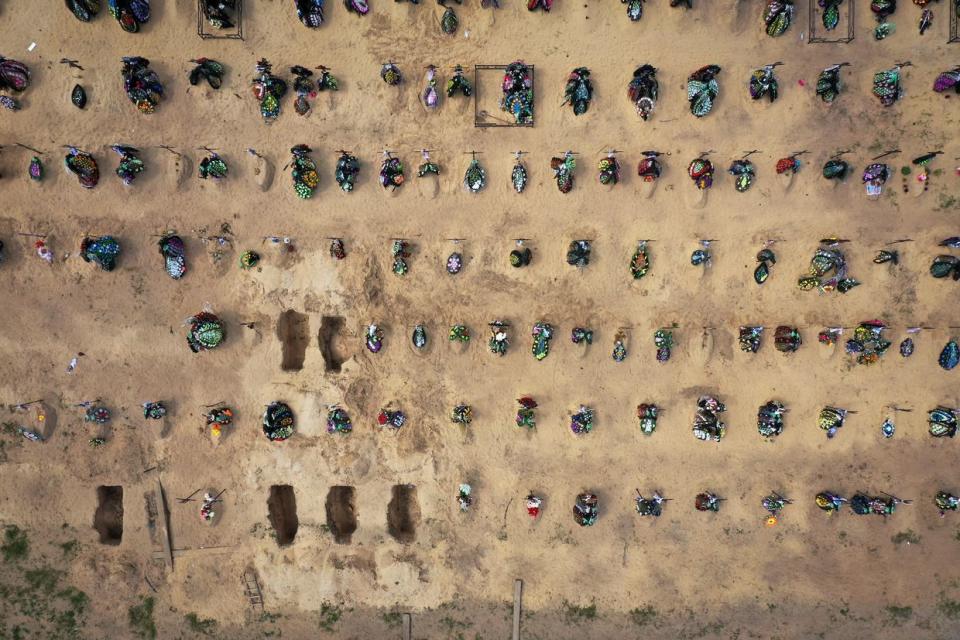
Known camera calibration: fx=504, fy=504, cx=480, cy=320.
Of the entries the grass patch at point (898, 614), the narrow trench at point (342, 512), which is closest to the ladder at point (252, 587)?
the narrow trench at point (342, 512)

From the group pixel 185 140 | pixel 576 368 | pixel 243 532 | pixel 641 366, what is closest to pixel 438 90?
pixel 185 140

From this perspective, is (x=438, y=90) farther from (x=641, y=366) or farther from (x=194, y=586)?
(x=194, y=586)

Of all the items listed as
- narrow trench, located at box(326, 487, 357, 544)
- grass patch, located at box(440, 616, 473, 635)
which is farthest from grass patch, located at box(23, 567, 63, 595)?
grass patch, located at box(440, 616, 473, 635)

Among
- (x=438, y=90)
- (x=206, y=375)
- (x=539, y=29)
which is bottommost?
(x=206, y=375)

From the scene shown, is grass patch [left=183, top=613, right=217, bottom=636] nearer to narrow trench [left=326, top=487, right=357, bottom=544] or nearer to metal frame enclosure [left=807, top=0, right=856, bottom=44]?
narrow trench [left=326, top=487, right=357, bottom=544]

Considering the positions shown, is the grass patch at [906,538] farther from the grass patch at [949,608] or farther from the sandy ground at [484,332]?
the grass patch at [949,608]

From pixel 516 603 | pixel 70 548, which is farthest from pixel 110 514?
pixel 516 603

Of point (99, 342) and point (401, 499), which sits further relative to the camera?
point (401, 499)

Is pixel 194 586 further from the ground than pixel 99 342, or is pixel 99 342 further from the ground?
pixel 99 342
